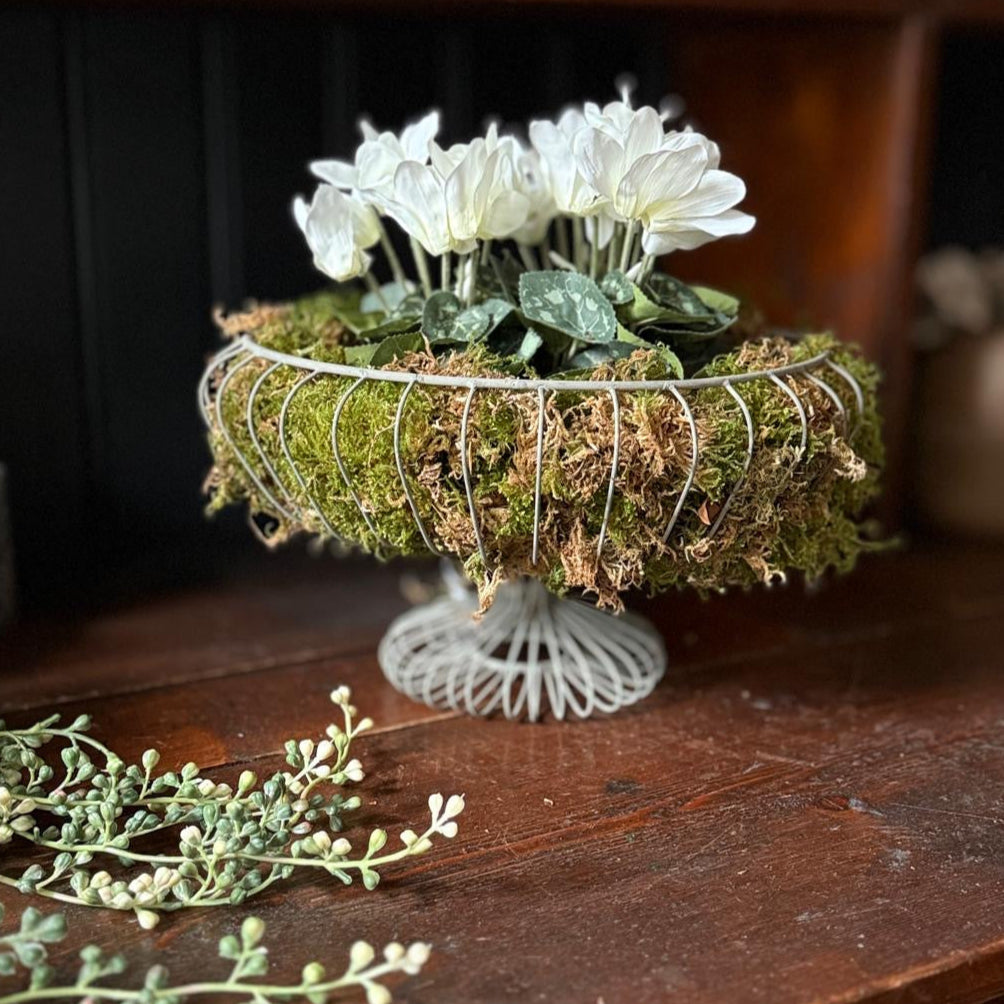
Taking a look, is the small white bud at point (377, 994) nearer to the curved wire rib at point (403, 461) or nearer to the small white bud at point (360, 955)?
the small white bud at point (360, 955)

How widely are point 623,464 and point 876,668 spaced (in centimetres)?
41

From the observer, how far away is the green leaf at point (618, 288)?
30.3 inches

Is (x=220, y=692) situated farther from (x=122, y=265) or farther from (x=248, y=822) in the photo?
(x=122, y=265)

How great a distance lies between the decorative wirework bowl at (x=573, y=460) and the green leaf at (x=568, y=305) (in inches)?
1.6

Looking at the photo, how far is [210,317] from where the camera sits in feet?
3.88

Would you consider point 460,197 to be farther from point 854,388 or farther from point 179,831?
point 179,831

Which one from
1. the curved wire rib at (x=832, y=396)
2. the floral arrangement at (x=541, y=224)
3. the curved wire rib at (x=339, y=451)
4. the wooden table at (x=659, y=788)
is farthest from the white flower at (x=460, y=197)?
the wooden table at (x=659, y=788)

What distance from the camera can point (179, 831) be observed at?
0.71 m

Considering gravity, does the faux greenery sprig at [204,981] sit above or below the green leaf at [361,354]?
below

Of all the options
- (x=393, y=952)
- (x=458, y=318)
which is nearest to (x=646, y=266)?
(x=458, y=318)

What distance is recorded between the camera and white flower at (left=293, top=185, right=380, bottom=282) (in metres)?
0.76

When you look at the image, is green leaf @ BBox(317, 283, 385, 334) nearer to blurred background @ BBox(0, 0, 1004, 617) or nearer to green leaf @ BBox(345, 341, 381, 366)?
green leaf @ BBox(345, 341, 381, 366)

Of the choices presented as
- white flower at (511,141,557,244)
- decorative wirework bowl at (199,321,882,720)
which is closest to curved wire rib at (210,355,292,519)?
decorative wirework bowl at (199,321,882,720)

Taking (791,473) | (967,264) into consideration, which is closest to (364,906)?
(791,473)
